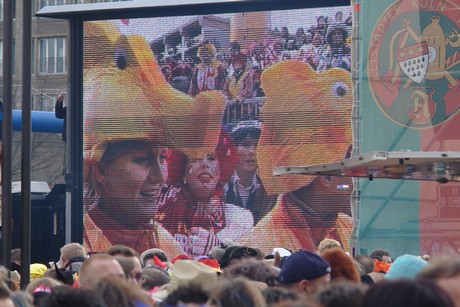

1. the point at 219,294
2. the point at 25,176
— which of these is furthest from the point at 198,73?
the point at 219,294

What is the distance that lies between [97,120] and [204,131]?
196cm

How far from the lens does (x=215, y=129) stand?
21156 mm

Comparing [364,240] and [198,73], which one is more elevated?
[198,73]

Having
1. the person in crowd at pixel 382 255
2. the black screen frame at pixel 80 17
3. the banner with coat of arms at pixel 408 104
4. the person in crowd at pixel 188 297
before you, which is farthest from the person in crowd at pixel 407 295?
the black screen frame at pixel 80 17

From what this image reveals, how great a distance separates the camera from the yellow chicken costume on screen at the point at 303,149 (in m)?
20.7

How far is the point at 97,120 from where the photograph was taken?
21.9 meters

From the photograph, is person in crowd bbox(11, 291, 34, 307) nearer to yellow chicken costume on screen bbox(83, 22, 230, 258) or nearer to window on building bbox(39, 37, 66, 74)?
yellow chicken costume on screen bbox(83, 22, 230, 258)

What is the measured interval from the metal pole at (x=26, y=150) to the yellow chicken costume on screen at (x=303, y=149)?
37.6ft

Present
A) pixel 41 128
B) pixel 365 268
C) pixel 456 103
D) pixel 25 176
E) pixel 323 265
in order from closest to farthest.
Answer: pixel 323 265, pixel 25 176, pixel 365 268, pixel 456 103, pixel 41 128

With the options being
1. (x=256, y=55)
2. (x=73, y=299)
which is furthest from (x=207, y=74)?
(x=73, y=299)

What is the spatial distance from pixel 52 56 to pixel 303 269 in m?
52.8

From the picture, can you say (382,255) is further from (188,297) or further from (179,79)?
(188,297)

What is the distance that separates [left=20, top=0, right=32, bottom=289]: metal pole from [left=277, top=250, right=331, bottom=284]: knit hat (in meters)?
2.28

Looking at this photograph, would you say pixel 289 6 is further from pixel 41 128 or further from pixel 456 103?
pixel 41 128
